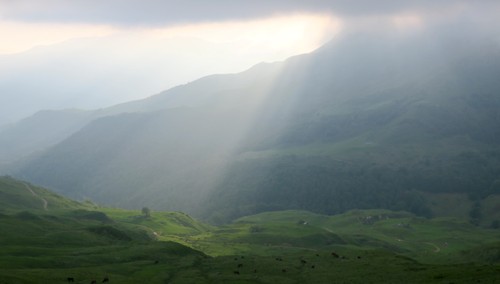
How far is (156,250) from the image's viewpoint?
379ft

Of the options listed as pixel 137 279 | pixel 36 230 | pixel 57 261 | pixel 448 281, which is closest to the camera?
pixel 448 281

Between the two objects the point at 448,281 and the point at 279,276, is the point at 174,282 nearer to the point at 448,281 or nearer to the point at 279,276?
the point at 279,276

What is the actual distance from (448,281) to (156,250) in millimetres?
59511

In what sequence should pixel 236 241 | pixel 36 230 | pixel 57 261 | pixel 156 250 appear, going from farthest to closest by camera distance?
pixel 236 241 < pixel 36 230 < pixel 156 250 < pixel 57 261

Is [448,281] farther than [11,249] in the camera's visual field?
No

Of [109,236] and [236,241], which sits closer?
[109,236]

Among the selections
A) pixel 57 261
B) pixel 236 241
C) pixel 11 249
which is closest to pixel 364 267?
pixel 57 261

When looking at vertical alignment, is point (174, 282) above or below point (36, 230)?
below

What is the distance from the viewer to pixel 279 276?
89562 mm

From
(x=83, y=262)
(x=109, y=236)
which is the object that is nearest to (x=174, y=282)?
(x=83, y=262)

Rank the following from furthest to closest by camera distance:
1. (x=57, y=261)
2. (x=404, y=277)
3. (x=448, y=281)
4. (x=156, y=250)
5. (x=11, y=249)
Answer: (x=156, y=250)
(x=11, y=249)
(x=57, y=261)
(x=404, y=277)
(x=448, y=281)

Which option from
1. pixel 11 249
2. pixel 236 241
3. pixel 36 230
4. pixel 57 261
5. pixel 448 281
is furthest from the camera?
pixel 236 241

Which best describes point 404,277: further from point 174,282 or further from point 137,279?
point 137,279

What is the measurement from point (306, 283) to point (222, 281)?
40.0 ft
